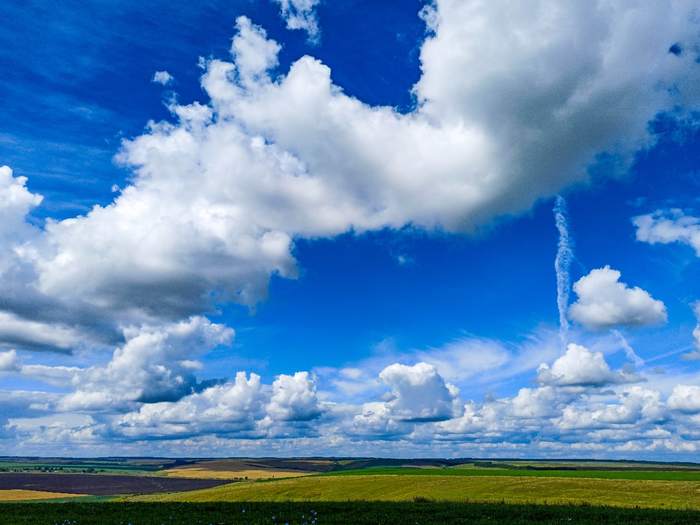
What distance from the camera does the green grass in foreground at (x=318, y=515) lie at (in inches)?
1139

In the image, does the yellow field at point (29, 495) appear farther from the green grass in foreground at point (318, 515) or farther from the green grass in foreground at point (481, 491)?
the green grass in foreground at point (318, 515)

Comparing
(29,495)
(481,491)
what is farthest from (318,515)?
(29,495)

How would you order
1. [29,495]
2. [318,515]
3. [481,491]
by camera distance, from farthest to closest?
1. [29,495]
2. [481,491]
3. [318,515]

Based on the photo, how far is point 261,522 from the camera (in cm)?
2769

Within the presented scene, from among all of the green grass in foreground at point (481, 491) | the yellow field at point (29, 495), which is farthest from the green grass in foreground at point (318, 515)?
the yellow field at point (29, 495)

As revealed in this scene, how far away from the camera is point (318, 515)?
32.2 m

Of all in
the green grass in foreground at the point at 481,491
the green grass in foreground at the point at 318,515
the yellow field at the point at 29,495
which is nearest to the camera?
the green grass in foreground at the point at 318,515

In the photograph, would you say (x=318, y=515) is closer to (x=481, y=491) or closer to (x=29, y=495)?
(x=481, y=491)

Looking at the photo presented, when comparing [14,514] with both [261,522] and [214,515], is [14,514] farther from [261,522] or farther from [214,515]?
[261,522]

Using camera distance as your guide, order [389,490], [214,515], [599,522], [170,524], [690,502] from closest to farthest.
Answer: [170,524], [599,522], [214,515], [690,502], [389,490]

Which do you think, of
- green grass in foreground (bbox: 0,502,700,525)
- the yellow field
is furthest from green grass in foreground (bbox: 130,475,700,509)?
the yellow field

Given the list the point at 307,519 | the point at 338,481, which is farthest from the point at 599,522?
the point at 338,481

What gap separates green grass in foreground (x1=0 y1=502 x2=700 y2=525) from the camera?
28922 mm

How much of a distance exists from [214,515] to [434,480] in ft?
226
